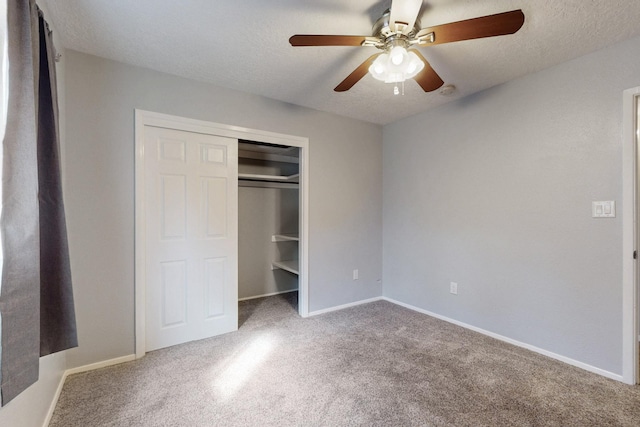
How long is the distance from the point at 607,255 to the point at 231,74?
3234 millimetres

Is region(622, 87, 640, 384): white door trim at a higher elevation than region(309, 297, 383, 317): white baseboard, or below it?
higher

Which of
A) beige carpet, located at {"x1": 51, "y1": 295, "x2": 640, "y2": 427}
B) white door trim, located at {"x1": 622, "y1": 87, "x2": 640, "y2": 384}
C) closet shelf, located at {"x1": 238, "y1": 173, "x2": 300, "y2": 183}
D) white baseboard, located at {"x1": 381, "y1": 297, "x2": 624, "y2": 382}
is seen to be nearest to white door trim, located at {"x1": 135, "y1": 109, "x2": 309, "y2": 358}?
beige carpet, located at {"x1": 51, "y1": 295, "x2": 640, "y2": 427}

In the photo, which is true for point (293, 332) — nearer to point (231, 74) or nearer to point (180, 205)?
point (180, 205)

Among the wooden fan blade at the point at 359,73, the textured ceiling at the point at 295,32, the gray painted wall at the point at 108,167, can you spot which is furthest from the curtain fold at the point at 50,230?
the wooden fan blade at the point at 359,73

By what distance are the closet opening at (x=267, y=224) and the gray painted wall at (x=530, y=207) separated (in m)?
1.71

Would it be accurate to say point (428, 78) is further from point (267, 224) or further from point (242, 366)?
point (267, 224)

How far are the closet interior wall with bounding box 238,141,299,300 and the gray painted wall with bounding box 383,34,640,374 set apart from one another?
1744 mm

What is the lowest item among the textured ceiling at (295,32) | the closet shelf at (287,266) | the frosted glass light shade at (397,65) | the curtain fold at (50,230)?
the closet shelf at (287,266)

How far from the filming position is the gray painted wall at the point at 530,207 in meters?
1.96

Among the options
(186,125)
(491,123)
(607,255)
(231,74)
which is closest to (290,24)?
(231,74)

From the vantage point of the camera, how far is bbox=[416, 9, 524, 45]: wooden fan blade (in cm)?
125

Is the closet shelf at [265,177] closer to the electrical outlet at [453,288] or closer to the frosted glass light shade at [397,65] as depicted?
the frosted glass light shade at [397,65]

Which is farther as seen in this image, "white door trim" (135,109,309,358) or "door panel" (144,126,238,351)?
"door panel" (144,126,238,351)

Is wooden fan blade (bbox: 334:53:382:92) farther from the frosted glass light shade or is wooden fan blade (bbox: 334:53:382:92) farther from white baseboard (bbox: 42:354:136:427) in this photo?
white baseboard (bbox: 42:354:136:427)
